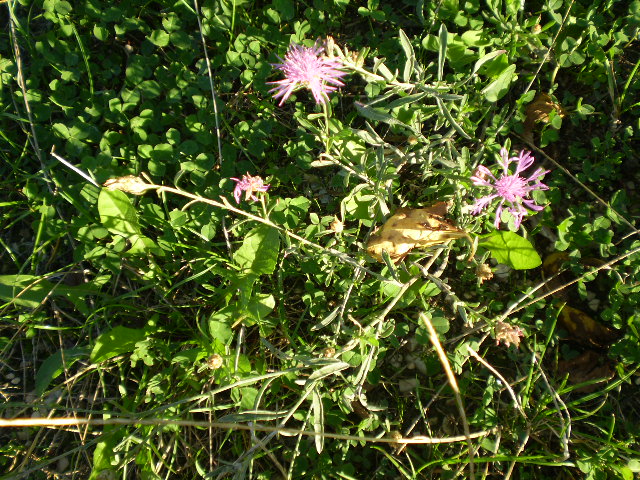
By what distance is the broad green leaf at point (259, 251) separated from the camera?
217 centimetres

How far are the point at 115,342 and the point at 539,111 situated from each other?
2.11 meters

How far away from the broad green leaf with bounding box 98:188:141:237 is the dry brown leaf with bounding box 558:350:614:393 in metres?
1.96

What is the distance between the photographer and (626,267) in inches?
85.4

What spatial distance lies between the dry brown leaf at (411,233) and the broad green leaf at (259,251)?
0.39 meters

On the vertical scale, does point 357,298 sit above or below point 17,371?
above

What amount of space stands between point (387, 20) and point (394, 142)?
58 cm

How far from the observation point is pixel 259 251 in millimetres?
2201

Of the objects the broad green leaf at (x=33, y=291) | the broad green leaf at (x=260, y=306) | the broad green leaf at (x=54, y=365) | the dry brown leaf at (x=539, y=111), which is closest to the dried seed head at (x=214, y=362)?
the broad green leaf at (x=260, y=306)

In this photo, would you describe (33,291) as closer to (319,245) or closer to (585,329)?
(319,245)

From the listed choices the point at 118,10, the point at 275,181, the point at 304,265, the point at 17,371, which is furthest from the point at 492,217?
the point at 17,371

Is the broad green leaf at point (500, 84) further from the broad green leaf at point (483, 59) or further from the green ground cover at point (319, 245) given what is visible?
the broad green leaf at point (483, 59)

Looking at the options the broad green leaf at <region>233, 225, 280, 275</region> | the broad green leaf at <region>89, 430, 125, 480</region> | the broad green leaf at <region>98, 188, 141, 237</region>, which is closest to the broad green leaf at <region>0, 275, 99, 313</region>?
the broad green leaf at <region>98, 188, 141, 237</region>

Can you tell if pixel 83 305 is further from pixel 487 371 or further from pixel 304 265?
pixel 487 371

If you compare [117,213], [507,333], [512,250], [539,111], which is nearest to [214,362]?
[117,213]
